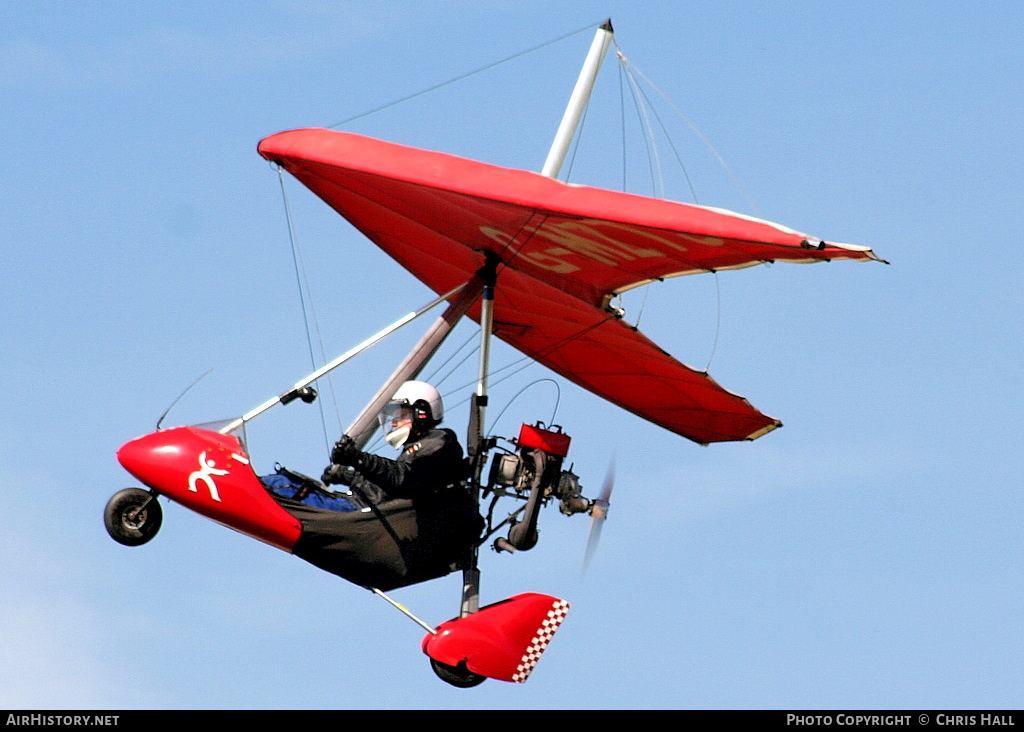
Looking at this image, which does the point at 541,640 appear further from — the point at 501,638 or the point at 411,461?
the point at 411,461

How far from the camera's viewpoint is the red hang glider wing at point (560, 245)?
19109mm

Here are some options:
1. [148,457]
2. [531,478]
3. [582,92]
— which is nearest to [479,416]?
[531,478]

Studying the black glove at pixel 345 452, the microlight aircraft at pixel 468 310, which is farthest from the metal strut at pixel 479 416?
the black glove at pixel 345 452

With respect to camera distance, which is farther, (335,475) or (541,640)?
(541,640)

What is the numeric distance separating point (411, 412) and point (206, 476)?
1953 mm

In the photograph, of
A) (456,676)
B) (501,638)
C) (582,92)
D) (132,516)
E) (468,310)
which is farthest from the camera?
(582,92)

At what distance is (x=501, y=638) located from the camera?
2036 cm

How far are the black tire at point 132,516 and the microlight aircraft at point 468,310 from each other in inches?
0.5

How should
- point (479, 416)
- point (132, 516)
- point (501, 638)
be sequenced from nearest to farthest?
point (132, 516) → point (501, 638) → point (479, 416)

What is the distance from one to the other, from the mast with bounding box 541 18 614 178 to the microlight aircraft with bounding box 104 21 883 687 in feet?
1.03

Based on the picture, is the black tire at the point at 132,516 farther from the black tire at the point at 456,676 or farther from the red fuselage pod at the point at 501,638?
the black tire at the point at 456,676

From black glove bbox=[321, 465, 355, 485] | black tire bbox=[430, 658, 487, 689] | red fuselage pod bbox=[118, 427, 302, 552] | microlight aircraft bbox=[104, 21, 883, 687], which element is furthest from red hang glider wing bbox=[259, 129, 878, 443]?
black tire bbox=[430, 658, 487, 689]

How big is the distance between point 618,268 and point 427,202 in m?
1.79
